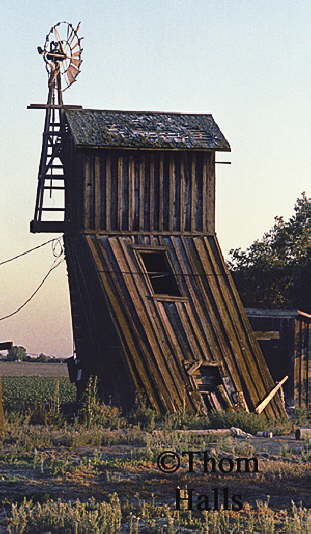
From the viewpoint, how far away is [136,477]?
15031 millimetres

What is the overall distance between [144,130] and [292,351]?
875 cm

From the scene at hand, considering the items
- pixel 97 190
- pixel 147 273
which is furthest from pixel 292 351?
pixel 97 190

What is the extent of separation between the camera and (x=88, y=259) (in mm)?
26016

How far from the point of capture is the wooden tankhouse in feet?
81.6

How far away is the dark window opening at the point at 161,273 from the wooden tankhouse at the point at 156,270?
0.20ft

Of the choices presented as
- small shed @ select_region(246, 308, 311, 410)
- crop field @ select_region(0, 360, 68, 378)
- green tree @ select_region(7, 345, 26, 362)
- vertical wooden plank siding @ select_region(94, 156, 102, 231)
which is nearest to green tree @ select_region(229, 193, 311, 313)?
small shed @ select_region(246, 308, 311, 410)

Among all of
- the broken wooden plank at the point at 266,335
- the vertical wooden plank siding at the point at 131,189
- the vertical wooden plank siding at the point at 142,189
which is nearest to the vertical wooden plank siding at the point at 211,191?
the vertical wooden plank siding at the point at 142,189

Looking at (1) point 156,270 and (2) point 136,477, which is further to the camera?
(1) point 156,270

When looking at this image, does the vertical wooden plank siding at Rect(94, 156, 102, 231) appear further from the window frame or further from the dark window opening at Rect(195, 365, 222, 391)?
the dark window opening at Rect(195, 365, 222, 391)

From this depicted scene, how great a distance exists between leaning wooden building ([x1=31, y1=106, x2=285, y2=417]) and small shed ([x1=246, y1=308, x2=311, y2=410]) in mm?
2448

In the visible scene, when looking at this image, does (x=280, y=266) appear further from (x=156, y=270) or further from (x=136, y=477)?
(x=136, y=477)

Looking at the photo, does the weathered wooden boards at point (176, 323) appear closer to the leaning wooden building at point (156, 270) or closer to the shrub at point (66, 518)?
the leaning wooden building at point (156, 270)

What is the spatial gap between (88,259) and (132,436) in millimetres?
Answer: 7307

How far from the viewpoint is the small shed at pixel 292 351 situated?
28.4m
